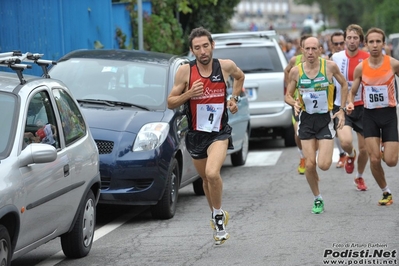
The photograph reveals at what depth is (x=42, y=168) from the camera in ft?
24.6

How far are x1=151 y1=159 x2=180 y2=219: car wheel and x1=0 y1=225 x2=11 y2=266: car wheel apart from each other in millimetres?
3765

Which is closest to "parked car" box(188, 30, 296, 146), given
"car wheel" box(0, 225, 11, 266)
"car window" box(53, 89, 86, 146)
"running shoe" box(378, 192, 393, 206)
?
"running shoe" box(378, 192, 393, 206)

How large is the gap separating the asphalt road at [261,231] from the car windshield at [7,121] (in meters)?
1.54

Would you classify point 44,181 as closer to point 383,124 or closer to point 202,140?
point 202,140

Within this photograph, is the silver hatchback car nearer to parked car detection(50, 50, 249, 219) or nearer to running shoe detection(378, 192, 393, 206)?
parked car detection(50, 50, 249, 219)

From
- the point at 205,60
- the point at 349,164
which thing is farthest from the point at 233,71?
the point at 349,164

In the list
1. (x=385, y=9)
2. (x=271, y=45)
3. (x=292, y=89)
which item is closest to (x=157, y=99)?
(x=292, y=89)

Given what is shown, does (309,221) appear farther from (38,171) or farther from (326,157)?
(38,171)

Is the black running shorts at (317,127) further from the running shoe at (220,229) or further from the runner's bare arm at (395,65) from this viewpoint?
the running shoe at (220,229)

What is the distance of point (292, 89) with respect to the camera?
11281 mm

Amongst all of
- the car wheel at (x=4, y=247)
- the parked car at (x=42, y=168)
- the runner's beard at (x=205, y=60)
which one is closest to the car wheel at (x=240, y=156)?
the runner's beard at (x=205, y=60)

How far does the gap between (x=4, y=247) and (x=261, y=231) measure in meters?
3.56

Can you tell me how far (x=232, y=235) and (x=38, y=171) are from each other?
112 inches

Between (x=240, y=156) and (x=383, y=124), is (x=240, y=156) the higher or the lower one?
the lower one
